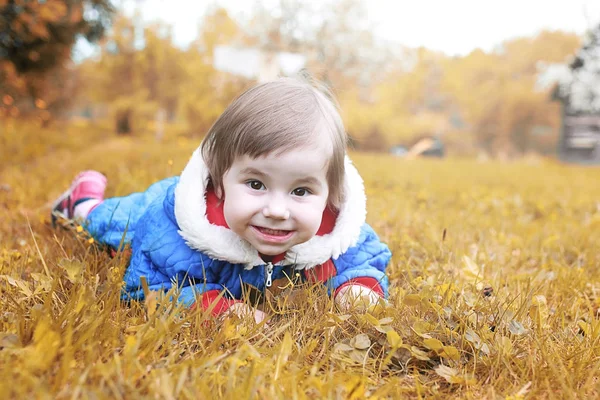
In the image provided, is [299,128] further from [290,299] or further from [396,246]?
[396,246]

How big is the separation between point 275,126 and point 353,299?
63cm

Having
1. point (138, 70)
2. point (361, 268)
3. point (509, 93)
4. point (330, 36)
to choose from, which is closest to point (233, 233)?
point (361, 268)

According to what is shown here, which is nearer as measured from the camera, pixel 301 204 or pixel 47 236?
pixel 301 204

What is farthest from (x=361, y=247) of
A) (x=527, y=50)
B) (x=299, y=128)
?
(x=527, y=50)

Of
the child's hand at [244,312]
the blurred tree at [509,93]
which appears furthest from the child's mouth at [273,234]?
the blurred tree at [509,93]

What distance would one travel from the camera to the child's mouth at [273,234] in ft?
5.49

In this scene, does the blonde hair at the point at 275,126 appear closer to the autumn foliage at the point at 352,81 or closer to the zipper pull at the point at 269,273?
the zipper pull at the point at 269,273

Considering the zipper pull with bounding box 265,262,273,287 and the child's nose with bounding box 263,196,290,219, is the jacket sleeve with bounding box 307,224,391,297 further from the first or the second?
the child's nose with bounding box 263,196,290,219

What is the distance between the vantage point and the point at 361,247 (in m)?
2.11

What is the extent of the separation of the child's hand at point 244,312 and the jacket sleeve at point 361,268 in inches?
9.7

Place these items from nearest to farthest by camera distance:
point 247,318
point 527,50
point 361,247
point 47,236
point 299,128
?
point 247,318, point 299,128, point 361,247, point 47,236, point 527,50

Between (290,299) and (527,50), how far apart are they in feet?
95.2

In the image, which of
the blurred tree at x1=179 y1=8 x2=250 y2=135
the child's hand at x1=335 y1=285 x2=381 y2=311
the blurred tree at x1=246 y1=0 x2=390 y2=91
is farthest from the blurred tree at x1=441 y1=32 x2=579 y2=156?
the child's hand at x1=335 y1=285 x2=381 y2=311

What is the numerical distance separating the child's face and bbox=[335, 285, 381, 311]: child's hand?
0.82 feet
